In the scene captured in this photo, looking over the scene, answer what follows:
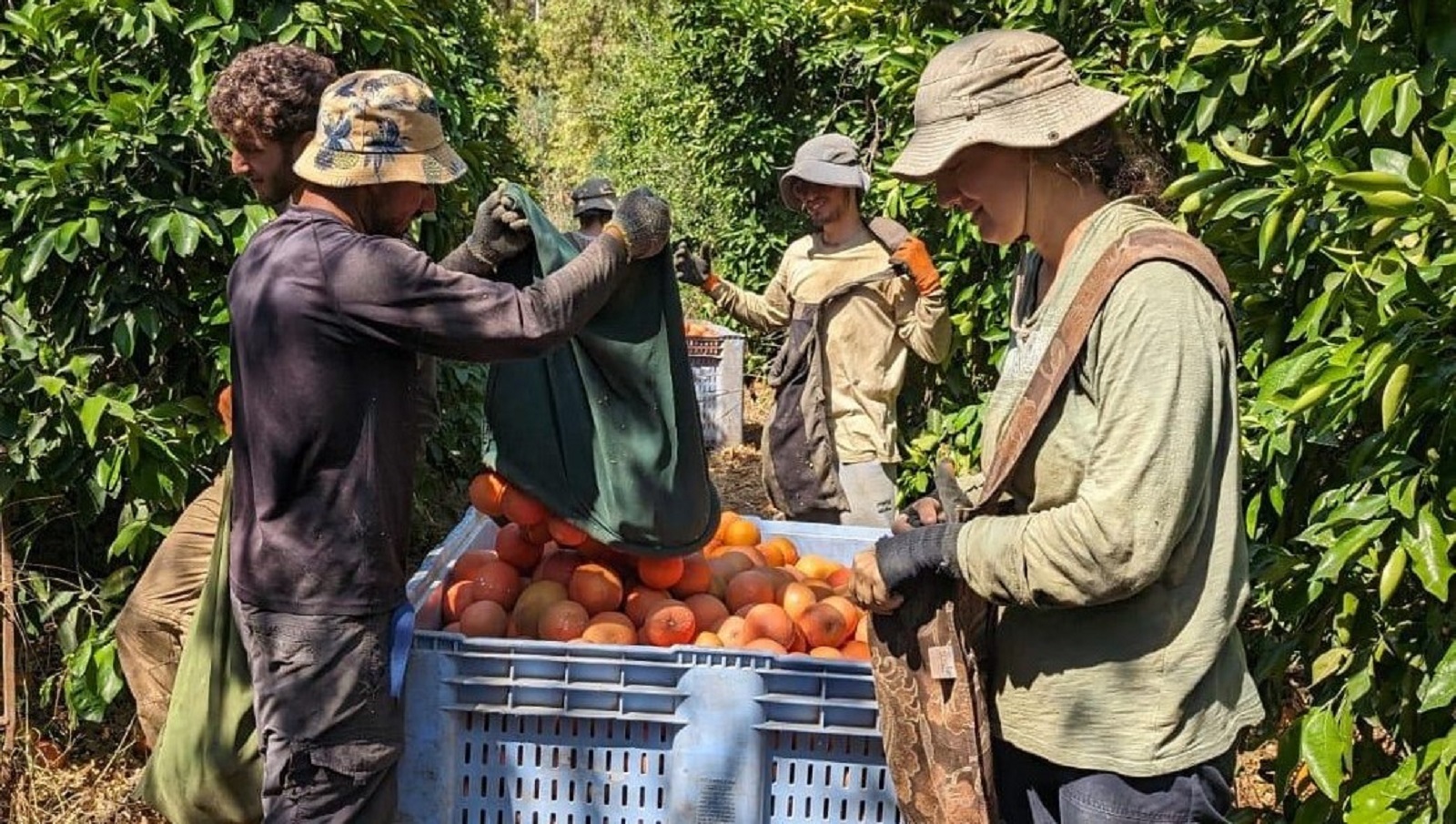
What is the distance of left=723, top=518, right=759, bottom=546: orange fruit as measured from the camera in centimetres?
312

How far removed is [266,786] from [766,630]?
36.4 inches

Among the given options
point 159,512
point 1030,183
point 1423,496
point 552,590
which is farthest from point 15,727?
point 1423,496

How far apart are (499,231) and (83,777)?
2219 millimetres

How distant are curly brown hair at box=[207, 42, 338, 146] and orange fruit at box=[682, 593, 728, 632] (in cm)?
119

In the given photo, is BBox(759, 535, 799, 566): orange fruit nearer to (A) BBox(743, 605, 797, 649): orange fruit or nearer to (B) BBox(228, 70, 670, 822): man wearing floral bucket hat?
(A) BBox(743, 605, 797, 649): orange fruit

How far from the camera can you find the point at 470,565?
274 cm

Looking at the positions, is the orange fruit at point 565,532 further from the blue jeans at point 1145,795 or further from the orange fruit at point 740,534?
the blue jeans at point 1145,795

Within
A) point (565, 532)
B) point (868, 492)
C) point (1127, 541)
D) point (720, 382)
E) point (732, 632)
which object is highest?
point (1127, 541)

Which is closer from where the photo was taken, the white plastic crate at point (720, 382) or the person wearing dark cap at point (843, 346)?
the person wearing dark cap at point (843, 346)

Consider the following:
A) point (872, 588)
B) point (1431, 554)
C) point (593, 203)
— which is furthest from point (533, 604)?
point (593, 203)

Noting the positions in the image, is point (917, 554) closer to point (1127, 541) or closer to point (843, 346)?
point (1127, 541)

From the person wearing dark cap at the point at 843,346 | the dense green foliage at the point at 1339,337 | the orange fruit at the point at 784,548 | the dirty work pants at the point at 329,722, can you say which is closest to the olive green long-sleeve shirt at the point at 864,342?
the person wearing dark cap at the point at 843,346

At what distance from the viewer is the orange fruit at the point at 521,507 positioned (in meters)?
2.67

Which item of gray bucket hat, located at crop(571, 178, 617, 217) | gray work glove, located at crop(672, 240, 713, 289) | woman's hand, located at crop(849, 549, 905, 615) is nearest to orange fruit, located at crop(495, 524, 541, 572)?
woman's hand, located at crop(849, 549, 905, 615)
